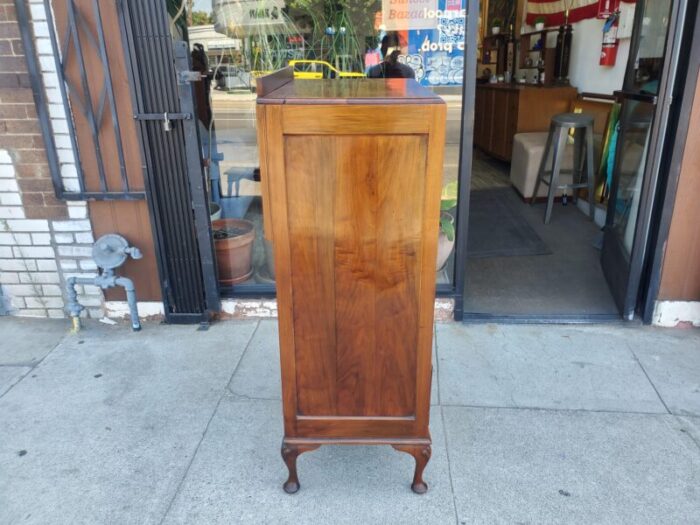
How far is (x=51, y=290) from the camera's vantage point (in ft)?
11.2

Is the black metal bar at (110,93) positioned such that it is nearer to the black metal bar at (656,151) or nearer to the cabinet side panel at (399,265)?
the cabinet side panel at (399,265)

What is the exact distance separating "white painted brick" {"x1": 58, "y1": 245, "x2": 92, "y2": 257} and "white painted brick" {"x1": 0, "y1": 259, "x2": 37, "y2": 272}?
23cm

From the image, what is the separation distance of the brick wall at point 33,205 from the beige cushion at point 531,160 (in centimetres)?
427

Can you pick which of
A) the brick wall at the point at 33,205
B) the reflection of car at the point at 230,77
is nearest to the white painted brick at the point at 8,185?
the brick wall at the point at 33,205

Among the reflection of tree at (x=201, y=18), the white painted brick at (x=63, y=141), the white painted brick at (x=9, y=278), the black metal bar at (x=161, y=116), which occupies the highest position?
the reflection of tree at (x=201, y=18)

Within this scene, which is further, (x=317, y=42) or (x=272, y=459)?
(x=317, y=42)

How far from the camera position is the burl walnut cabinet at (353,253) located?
62.8 inches

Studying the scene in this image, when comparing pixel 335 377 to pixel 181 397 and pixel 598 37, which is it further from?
pixel 598 37

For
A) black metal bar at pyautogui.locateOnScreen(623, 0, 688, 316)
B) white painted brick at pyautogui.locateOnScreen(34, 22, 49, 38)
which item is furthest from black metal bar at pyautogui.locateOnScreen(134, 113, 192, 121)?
black metal bar at pyautogui.locateOnScreen(623, 0, 688, 316)

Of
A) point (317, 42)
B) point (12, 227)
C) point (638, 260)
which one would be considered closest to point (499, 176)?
point (638, 260)

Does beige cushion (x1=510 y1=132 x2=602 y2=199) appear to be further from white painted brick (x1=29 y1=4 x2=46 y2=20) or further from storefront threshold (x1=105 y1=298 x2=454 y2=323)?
white painted brick (x1=29 y1=4 x2=46 y2=20)

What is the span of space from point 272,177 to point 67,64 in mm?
2006

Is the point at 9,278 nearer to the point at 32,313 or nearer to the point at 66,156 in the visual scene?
the point at 32,313

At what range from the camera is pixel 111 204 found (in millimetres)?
3188
